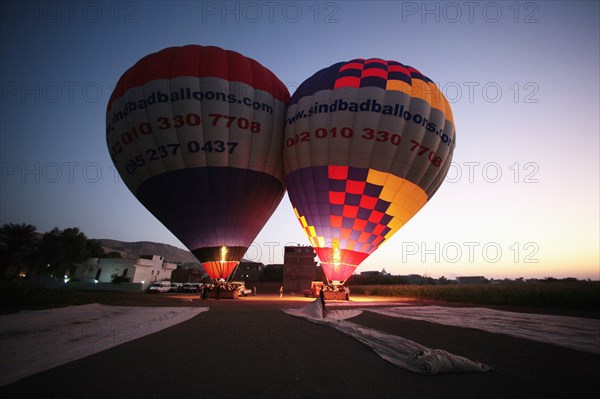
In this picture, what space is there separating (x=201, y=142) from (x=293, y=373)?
51.1 feet

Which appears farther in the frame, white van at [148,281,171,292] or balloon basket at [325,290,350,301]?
white van at [148,281,171,292]

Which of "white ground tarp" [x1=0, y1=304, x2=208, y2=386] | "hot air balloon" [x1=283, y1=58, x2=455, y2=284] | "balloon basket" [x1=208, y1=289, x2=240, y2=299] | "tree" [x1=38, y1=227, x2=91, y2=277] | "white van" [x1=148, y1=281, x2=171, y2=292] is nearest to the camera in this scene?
"white ground tarp" [x1=0, y1=304, x2=208, y2=386]

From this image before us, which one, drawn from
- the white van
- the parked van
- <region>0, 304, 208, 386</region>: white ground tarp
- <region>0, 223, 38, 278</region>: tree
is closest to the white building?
<region>0, 223, 38, 278</region>: tree

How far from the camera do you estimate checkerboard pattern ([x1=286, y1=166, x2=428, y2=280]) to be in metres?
17.5

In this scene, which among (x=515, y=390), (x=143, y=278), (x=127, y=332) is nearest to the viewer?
(x=515, y=390)

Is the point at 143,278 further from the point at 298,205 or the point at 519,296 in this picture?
the point at 519,296

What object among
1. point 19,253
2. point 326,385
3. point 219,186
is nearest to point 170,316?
point 326,385

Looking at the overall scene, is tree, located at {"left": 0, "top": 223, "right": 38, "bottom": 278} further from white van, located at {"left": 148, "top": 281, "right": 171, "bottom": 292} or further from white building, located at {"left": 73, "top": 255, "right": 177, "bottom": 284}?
white van, located at {"left": 148, "top": 281, "right": 171, "bottom": 292}

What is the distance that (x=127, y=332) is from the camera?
6.39 m

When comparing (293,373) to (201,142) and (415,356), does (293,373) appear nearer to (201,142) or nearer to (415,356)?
(415,356)

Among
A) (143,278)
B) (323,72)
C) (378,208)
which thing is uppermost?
(323,72)

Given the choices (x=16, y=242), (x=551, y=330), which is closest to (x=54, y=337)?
(x=551, y=330)

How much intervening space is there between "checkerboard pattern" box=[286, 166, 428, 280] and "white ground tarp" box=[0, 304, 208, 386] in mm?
10340

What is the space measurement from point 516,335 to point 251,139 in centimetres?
1533
